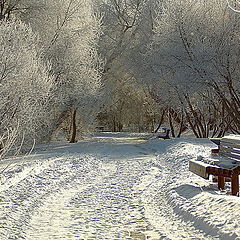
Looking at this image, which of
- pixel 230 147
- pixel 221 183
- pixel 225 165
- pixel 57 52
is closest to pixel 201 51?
pixel 57 52

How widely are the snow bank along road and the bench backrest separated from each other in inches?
30.3

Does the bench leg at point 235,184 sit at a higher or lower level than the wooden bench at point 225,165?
lower

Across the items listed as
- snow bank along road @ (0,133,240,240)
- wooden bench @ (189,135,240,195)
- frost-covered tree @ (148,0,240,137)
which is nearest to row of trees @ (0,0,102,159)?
frost-covered tree @ (148,0,240,137)

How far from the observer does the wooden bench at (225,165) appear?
26.1 feet

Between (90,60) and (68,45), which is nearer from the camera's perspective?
(68,45)

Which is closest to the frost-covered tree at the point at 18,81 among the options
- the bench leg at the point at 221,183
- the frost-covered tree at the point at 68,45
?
the frost-covered tree at the point at 68,45

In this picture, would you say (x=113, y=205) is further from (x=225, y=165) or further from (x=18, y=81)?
(x=18, y=81)

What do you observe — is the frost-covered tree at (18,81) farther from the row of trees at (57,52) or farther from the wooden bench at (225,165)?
the wooden bench at (225,165)

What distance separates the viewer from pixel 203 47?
2122 cm

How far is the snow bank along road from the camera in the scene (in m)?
6.18

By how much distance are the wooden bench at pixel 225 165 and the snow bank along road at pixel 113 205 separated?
→ 11.9 inches

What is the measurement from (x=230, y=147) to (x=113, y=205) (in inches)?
109

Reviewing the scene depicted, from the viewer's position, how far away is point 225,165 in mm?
8078

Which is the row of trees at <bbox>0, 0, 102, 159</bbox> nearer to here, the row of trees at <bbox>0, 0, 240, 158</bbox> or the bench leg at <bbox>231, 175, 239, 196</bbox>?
the row of trees at <bbox>0, 0, 240, 158</bbox>
